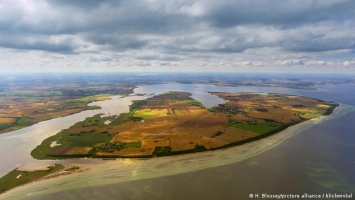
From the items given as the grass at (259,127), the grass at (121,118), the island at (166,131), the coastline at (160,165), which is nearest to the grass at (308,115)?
the island at (166,131)

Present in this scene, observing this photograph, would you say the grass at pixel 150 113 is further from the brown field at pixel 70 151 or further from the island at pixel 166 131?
the brown field at pixel 70 151

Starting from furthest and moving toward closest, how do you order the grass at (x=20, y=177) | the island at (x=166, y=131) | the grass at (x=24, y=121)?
the grass at (x=24, y=121) < the island at (x=166, y=131) < the grass at (x=20, y=177)

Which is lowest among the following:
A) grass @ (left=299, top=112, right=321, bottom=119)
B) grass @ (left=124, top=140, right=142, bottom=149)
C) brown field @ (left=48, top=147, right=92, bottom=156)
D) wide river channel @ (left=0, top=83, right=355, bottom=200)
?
wide river channel @ (left=0, top=83, right=355, bottom=200)

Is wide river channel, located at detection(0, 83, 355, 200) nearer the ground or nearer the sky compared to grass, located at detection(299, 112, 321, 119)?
nearer the ground

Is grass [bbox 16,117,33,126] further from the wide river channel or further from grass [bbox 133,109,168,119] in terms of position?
grass [bbox 133,109,168,119]

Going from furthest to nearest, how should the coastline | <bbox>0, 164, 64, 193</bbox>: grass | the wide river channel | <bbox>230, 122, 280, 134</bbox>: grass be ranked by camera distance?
<bbox>230, 122, 280, 134</bbox>: grass
the coastline
<bbox>0, 164, 64, 193</bbox>: grass
the wide river channel

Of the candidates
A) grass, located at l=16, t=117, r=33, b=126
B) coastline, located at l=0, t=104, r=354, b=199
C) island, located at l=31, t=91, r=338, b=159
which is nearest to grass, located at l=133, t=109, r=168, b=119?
island, located at l=31, t=91, r=338, b=159

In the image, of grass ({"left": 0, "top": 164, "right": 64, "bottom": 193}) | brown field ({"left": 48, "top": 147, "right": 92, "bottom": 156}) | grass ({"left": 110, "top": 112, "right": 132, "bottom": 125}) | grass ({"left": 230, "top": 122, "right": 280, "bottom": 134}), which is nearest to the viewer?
grass ({"left": 0, "top": 164, "right": 64, "bottom": 193})

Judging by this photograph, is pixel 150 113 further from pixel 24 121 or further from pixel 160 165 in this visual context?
pixel 160 165
